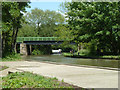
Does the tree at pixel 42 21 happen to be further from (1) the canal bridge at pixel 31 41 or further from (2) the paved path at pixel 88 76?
(2) the paved path at pixel 88 76

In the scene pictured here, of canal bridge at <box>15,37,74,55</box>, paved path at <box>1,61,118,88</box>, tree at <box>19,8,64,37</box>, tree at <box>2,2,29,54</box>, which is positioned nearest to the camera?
paved path at <box>1,61,118,88</box>

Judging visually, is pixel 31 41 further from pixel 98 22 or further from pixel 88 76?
pixel 88 76

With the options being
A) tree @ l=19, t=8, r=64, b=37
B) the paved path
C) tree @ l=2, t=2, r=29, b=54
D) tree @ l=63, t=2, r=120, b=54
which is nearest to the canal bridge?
tree @ l=19, t=8, r=64, b=37

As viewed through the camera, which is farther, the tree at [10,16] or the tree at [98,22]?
the tree at [98,22]

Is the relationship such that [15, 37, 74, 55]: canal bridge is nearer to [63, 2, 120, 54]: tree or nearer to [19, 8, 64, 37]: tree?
[19, 8, 64, 37]: tree

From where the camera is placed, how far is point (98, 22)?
27.2m

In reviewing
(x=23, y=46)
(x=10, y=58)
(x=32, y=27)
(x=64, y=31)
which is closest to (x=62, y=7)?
(x=64, y=31)

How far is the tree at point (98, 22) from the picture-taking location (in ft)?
85.9

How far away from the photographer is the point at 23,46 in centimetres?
5875

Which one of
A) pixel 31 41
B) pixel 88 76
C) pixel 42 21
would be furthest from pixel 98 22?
pixel 42 21

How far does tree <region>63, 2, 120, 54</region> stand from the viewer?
26188 mm

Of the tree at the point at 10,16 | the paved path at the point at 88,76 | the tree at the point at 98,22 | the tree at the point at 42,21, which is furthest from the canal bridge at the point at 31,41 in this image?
the paved path at the point at 88,76

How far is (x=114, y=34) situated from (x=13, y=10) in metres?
13.9

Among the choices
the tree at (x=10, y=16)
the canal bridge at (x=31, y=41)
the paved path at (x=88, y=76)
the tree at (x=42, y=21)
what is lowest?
the paved path at (x=88, y=76)
